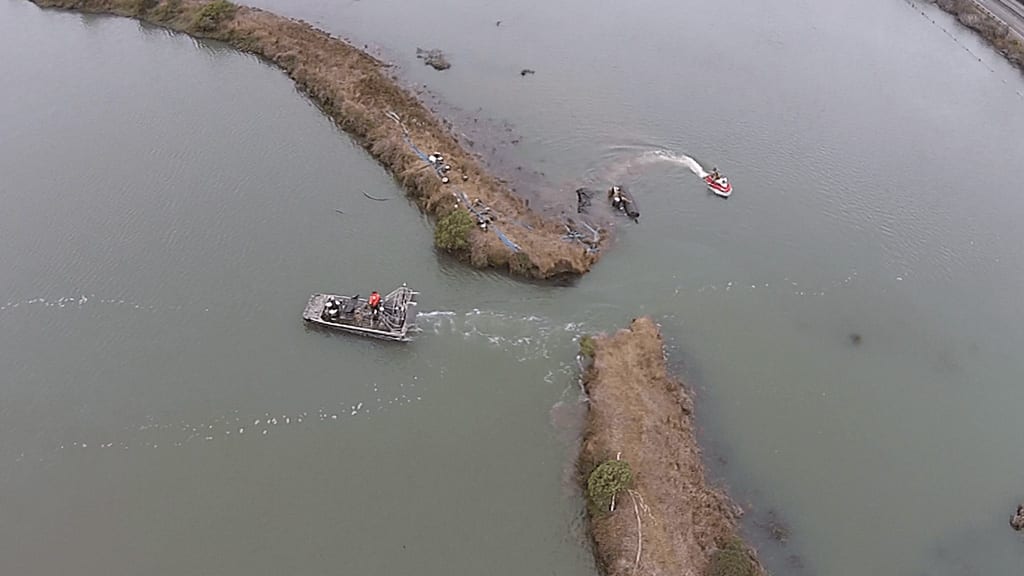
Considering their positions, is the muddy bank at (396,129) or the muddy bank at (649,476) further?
the muddy bank at (396,129)

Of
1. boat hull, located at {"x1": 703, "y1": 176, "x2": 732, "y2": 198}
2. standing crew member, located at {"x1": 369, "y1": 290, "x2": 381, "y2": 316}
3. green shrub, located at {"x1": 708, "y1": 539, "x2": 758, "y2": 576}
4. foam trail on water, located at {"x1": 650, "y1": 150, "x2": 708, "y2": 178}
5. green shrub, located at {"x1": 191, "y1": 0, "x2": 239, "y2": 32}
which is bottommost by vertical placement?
green shrub, located at {"x1": 191, "y1": 0, "x2": 239, "y2": 32}

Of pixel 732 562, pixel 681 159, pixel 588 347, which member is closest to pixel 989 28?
pixel 681 159

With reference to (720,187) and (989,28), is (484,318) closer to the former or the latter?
(720,187)

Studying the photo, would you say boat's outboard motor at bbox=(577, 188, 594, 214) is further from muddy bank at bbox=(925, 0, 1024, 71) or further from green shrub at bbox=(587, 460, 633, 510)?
muddy bank at bbox=(925, 0, 1024, 71)

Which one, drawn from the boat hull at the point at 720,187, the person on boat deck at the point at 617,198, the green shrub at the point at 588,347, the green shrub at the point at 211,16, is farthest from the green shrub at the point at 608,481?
the green shrub at the point at 211,16

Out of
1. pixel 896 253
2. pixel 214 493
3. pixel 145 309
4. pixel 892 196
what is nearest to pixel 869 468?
pixel 896 253

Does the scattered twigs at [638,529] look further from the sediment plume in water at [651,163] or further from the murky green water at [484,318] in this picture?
the sediment plume in water at [651,163]

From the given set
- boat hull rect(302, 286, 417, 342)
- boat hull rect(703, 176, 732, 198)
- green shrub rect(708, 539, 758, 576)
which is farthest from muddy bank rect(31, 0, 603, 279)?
green shrub rect(708, 539, 758, 576)
